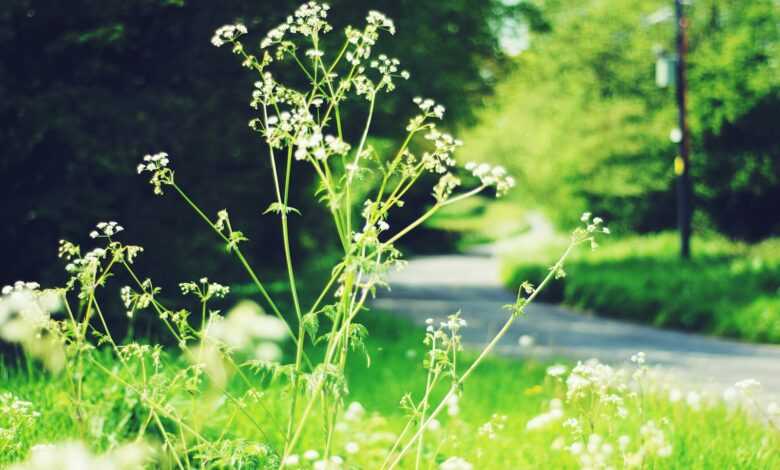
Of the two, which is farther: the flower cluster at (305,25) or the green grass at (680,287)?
the green grass at (680,287)

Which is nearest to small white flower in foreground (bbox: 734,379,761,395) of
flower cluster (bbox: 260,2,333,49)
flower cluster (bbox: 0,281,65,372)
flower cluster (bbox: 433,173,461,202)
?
flower cluster (bbox: 433,173,461,202)

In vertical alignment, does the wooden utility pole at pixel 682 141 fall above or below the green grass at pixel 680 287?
above

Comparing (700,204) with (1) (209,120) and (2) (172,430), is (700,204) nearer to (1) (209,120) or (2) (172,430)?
(1) (209,120)

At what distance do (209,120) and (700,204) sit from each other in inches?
852

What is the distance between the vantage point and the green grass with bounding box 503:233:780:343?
12.6 meters

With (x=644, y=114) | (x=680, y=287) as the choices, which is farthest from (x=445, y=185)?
(x=644, y=114)

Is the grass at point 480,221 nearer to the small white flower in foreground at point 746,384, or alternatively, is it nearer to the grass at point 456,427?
the grass at point 456,427

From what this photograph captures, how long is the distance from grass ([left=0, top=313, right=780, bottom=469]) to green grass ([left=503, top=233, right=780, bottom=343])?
7.19 m

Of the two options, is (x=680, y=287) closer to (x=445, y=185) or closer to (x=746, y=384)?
(x=746, y=384)

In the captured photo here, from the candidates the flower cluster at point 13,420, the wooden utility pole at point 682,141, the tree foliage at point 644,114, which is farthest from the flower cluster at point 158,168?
the tree foliage at point 644,114

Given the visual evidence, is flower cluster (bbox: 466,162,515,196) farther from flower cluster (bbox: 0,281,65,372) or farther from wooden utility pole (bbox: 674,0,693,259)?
wooden utility pole (bbox: 674,0,693,259)

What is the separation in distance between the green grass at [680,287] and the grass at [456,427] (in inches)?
283

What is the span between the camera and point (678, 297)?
46.2 feet

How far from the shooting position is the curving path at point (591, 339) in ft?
31.1
